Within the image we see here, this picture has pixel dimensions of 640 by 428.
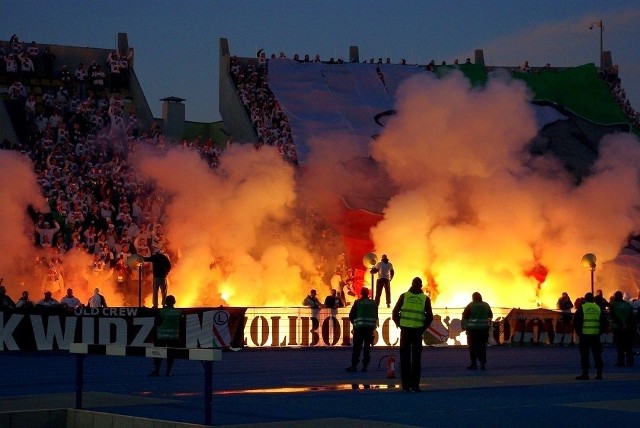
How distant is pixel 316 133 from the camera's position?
45844mm

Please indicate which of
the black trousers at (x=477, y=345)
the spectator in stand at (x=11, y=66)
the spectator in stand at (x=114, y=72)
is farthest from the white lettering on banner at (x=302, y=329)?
the spectator in stand at (x=114, y=72)

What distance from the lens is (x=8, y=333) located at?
88.3ft

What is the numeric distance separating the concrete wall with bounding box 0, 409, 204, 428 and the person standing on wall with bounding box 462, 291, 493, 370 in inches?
433

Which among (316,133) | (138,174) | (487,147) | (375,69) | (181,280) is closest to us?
(181,280)

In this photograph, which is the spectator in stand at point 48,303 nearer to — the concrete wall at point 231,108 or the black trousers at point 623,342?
the black trousers at point 623,342

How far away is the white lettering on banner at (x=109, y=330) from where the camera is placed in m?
27.4

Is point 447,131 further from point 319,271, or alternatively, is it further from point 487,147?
point 319,271

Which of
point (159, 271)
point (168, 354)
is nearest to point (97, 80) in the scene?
point (159, 271)

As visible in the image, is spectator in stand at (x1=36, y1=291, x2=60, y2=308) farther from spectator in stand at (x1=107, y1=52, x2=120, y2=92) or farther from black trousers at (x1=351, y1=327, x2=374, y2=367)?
spectator in stand at (x1=107, y1=52, x2=120, y2=92)

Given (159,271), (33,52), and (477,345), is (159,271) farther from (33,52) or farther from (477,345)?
(33,52)

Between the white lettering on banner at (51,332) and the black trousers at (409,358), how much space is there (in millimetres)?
10512

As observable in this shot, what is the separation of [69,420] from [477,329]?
454 inches

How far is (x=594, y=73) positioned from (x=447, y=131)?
13571 millimetres

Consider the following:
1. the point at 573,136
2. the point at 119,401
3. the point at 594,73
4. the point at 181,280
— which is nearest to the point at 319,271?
the point at 181,280
